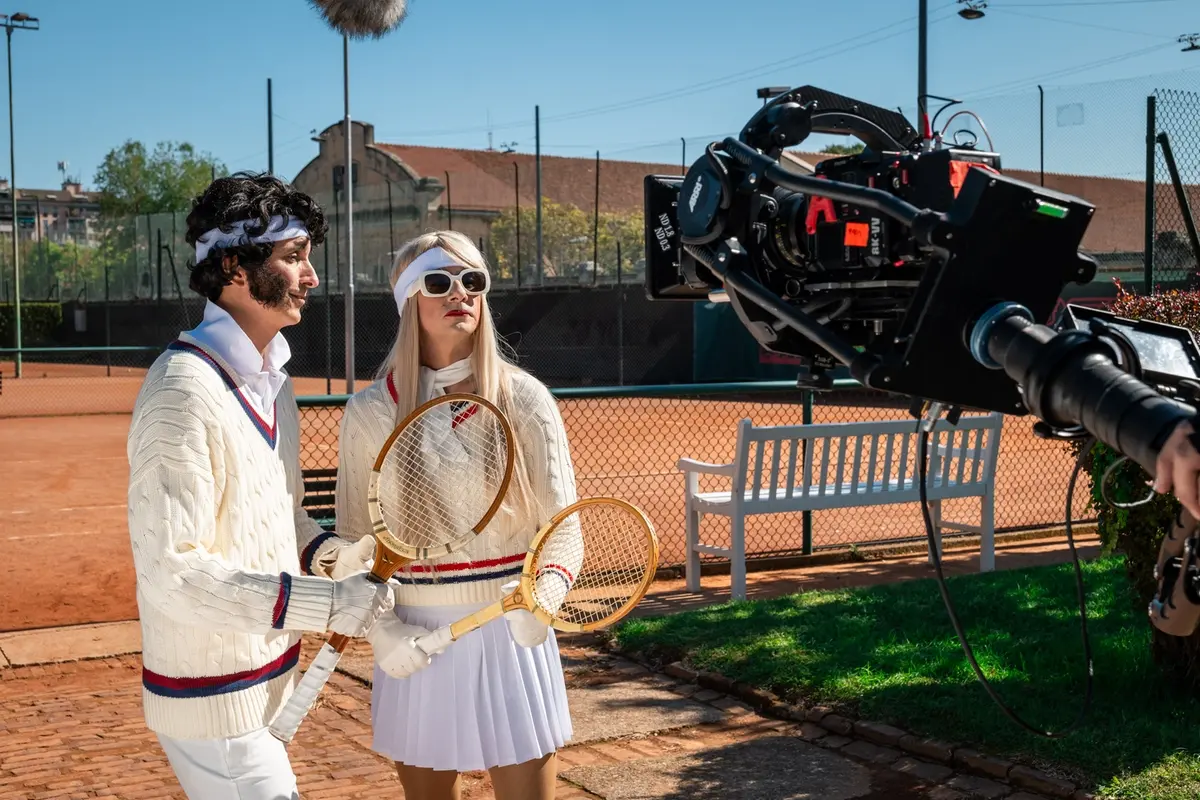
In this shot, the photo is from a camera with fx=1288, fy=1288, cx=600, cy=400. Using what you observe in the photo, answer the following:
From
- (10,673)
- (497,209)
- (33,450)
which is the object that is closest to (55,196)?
(497,209)

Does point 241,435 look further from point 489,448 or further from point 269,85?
point 269,85

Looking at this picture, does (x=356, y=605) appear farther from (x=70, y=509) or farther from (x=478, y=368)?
(x=70, y=509)

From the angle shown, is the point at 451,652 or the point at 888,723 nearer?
the point at 451,652

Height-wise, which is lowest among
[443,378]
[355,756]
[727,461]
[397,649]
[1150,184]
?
[355,756]

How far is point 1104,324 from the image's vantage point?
1722mm

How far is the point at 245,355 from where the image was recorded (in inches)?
109

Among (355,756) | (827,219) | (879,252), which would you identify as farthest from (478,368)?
(355,756)

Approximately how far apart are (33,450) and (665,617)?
12785 mm

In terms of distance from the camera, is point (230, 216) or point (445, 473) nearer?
point (230, 216)

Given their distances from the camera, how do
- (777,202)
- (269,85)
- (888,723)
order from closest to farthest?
(777,202), (888,723), (269,85)

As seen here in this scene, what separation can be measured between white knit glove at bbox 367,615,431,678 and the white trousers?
0.31 metres

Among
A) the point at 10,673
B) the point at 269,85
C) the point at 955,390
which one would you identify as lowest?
the point at 10,673

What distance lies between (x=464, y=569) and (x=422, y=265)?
0.76 metres

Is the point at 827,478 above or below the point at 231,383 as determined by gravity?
below
